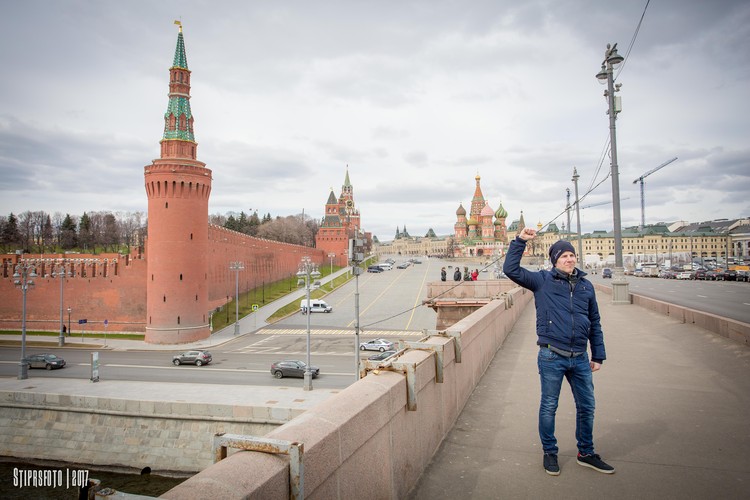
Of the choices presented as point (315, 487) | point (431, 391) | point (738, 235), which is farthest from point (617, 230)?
point (738, 235)

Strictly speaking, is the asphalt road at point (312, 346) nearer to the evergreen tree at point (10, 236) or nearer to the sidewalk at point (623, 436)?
the sidewalk at point (623, 436)

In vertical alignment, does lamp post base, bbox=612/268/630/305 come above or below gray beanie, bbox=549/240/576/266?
below

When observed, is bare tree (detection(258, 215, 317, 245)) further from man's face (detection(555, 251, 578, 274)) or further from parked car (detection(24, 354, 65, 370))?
man's face (detection(555, 251, 578, 274))

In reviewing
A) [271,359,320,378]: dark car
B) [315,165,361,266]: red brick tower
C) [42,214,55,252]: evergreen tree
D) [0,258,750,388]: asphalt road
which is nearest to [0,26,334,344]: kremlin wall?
[0,258,750,388]: asphalt road

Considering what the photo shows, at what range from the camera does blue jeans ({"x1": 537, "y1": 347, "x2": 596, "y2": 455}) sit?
4582 mm

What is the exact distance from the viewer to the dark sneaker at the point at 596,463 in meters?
4.50

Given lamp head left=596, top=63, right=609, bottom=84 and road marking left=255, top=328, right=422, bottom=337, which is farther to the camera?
road marking left=255, top=328, right=422, bottom=337

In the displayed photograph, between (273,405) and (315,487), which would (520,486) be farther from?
(273,405)

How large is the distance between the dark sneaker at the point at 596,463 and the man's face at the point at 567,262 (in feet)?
5.71

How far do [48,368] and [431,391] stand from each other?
34075mm

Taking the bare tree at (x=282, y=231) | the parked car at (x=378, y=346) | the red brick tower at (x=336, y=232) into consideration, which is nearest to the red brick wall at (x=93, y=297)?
the parked car at (x=378, y=346)

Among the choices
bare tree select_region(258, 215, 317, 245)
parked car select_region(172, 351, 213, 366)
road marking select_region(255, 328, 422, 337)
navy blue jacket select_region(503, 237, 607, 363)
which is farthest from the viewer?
bare tree select_region(258, 215, 317, 245)

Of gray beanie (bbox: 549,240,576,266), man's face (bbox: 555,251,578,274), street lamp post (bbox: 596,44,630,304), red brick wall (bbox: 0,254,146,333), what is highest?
street lamp post (bbox: 596,44,630,304)

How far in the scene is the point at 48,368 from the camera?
31.1 metres
